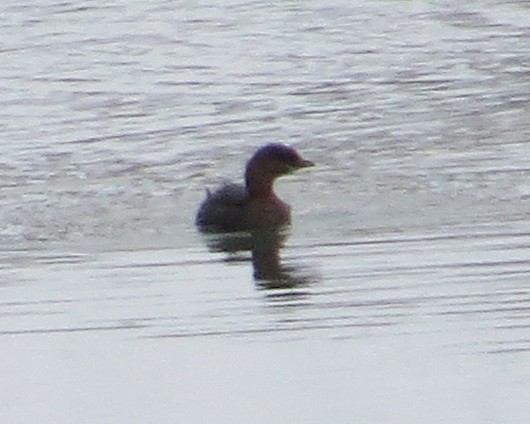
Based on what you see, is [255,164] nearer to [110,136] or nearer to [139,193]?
[139,193]

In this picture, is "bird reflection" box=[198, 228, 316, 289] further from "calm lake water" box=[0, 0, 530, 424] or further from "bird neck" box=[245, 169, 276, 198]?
"bird neck" box=[245, 169, 276, 198]

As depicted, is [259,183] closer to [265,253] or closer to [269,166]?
[269,166]

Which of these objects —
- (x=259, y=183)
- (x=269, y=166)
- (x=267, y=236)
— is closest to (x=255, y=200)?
(x=259, y=183)

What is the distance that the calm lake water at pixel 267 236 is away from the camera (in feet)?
41.9

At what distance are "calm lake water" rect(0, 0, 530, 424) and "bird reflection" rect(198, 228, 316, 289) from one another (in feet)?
0.11

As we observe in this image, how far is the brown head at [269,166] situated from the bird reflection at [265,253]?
1.09 ft

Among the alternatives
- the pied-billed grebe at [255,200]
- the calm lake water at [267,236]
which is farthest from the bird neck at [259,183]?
the calm lake water at [267,236]

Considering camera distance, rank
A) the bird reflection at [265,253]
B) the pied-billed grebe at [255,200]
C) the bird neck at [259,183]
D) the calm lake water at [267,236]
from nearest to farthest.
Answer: the calm lake water at [267,236] < the bird reflection at [265,253] < the pied-billed grebe at [255,200] < the bird neck at [259,183]

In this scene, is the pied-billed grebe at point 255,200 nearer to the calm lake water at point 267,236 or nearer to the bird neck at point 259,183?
the bird neck at point 259,183

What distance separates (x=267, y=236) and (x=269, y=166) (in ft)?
2.22

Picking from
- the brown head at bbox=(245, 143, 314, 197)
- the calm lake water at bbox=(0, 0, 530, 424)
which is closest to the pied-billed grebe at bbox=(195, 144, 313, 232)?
the brown head at bbox=(245, 143, 314, 197)

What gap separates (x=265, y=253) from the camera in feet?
54.4

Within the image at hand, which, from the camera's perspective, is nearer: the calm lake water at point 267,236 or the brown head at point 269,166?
the calm lake water at point 267,236

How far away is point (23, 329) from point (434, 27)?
1082 cm
